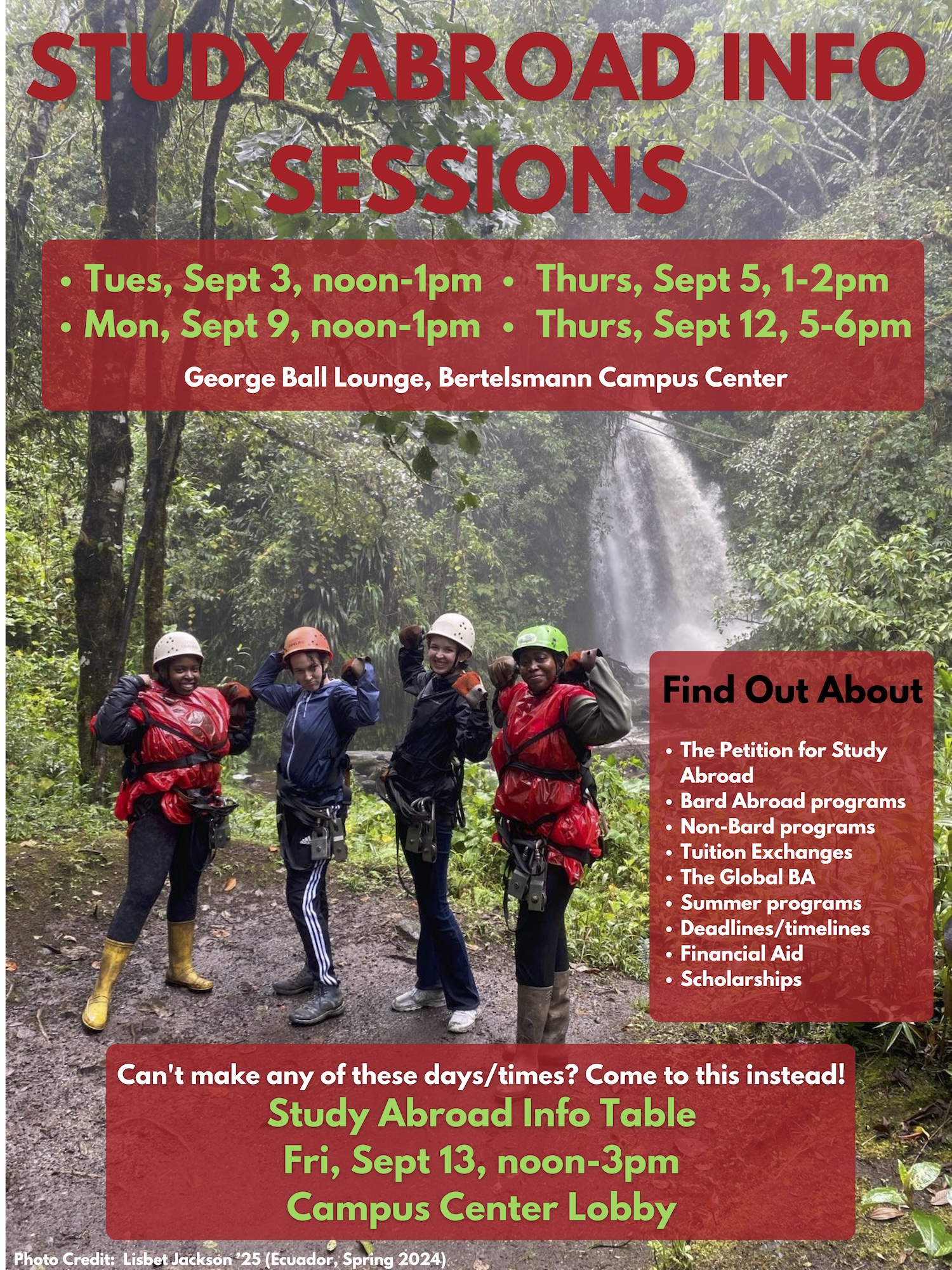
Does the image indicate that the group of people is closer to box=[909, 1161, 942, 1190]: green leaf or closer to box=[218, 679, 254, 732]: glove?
box=[218, 679, 254, 732]: glove

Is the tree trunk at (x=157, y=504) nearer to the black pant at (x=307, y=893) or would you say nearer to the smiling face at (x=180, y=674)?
the smiling face at (x=180, y=674)

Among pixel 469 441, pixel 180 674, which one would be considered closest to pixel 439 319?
pixel 469 441

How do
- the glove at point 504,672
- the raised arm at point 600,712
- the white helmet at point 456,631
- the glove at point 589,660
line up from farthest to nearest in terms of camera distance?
the white helmet at point 456,631 → the glove at point 504,672 → the glove at point 589,660 → the raised arm at point 600,712

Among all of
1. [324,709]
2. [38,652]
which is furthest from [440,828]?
[38,652]

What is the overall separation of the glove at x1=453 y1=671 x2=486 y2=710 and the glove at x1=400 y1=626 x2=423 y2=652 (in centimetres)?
65

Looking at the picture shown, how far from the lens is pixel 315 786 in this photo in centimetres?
472

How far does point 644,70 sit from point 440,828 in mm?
3928

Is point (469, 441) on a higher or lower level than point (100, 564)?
higher

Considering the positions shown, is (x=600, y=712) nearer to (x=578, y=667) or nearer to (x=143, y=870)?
(x=578, y=667)

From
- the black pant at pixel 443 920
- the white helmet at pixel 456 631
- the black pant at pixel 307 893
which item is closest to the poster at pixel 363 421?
the black pant at pixel 443 920

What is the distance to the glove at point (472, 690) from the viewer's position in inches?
170

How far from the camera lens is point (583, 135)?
929 cm

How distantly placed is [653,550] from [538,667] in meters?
24.9

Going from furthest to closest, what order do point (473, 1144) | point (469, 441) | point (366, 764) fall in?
point (366, 764) < point (469, 441) < point (473, 1144)
